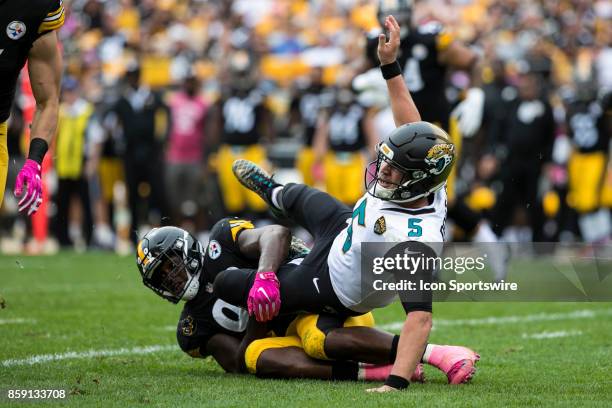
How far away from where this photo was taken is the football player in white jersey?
15.1 feet

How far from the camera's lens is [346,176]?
13570mm

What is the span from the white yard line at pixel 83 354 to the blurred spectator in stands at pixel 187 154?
25.9 ft

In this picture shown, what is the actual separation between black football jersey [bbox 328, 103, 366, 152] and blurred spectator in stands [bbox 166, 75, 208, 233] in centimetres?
178

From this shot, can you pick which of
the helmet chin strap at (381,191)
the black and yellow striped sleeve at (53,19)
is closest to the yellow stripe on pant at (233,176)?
the black and yellow striped sleeve at (53,19)

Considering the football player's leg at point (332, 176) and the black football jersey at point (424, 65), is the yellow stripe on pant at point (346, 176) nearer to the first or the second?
the football player's leg at point (332, 176)

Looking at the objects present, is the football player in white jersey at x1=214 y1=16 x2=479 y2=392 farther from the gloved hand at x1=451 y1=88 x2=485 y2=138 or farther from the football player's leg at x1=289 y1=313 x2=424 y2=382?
the gloved hand at x1=451 y1=88 x2=485 y2=138

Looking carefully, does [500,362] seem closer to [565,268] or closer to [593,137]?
[565,268]

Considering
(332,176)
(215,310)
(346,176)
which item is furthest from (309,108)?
(215,310)

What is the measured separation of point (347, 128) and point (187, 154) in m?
2.19

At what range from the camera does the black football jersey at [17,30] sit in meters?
5.02

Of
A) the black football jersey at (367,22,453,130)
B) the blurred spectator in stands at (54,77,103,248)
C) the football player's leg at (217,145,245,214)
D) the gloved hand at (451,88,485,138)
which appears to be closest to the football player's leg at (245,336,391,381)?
the black football jersey at (367,22,453,130)

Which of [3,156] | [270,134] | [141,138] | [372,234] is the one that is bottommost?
[270,134]

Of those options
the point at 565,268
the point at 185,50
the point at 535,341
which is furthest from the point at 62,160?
the point at 535,341

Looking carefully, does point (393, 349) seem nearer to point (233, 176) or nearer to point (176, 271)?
point (176, 271)
